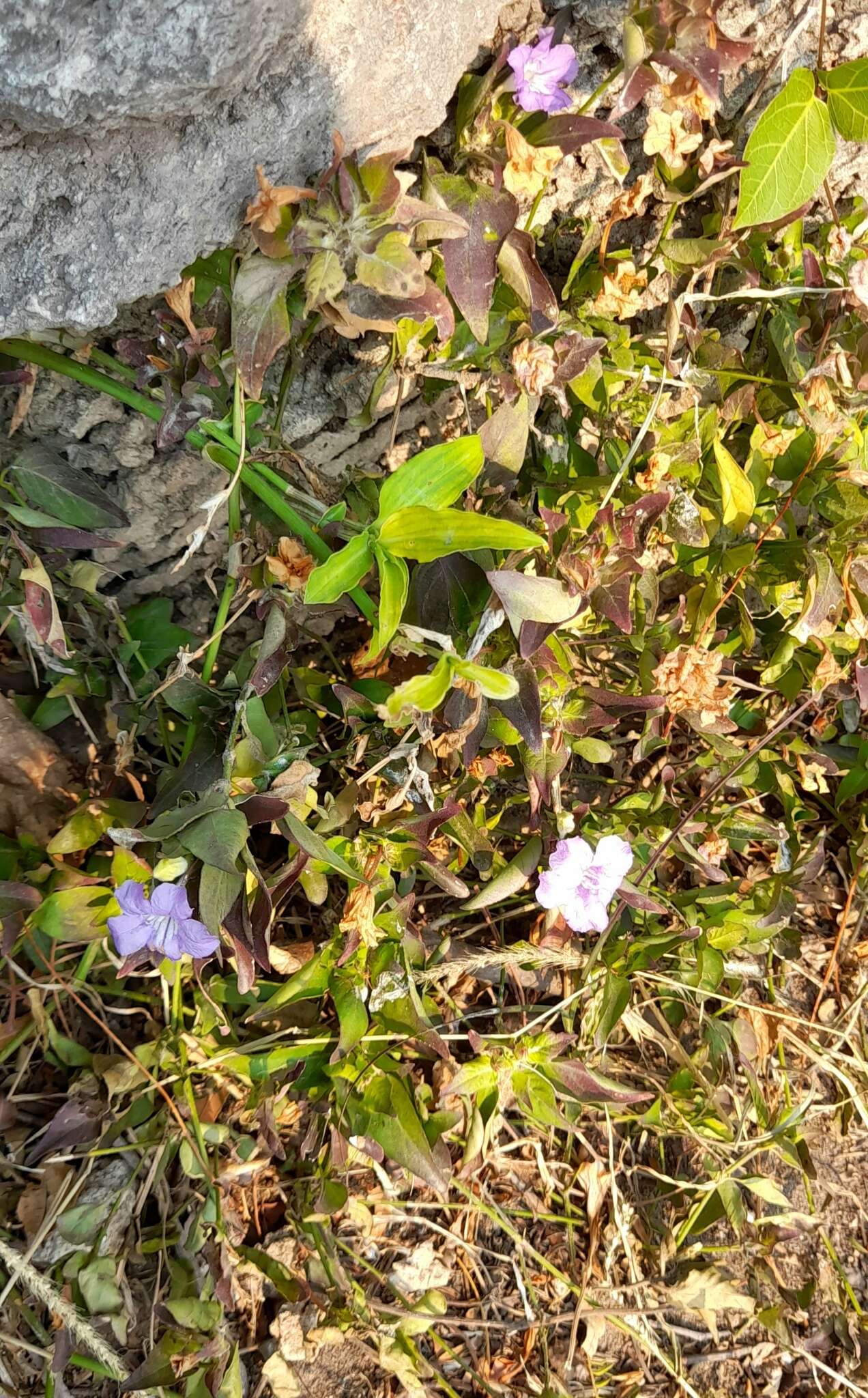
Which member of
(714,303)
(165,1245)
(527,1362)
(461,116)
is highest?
(461,116)

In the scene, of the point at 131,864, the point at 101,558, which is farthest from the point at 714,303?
the point at 131,864

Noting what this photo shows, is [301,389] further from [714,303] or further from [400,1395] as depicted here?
[400,1395]

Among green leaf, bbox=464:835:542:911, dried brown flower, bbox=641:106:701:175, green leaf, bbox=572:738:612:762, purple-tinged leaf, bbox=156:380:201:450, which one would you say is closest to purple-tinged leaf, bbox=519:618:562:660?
green leaf, bbox=572:738:612:762

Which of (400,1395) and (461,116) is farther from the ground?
(461,116)

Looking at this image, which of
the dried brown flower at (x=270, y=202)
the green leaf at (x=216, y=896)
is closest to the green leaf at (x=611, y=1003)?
the green leaf at (x=216, y=896)

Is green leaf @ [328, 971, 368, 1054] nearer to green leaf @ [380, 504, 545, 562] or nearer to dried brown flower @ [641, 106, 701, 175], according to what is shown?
green leaf @ [380, 504, 545, 562]

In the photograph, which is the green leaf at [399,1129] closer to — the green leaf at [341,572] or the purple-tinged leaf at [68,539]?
the green leaf at [341,572]
